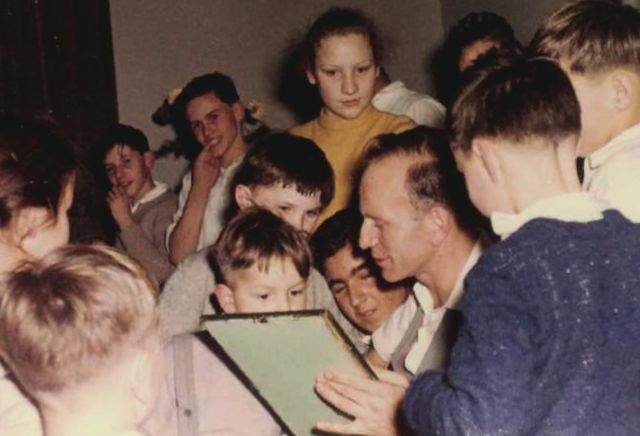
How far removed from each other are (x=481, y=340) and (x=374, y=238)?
106 cm

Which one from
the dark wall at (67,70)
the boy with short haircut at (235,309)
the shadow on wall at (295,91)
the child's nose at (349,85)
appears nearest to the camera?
the boy with short haircut at (235,309)

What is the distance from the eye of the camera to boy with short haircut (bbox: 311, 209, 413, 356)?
3.07 metres

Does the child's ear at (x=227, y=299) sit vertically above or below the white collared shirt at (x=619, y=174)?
below

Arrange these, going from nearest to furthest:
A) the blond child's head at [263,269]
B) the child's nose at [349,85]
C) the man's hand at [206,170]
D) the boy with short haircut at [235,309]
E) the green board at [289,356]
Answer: the green board at [289,356] → the boy with short haircut at [235,309] → the blond child's head at [263,269] → the child's nose at [349,85] → the man's hand at [206,170]

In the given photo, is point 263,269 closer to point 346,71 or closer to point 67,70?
point 346,71

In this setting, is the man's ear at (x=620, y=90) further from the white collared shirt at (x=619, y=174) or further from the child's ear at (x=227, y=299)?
the child's ear at (x=227, y=299)

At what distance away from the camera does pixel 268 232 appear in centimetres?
Answer: 246

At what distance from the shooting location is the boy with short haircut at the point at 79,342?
148cm

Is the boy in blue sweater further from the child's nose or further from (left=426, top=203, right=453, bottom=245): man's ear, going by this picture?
the child's nose

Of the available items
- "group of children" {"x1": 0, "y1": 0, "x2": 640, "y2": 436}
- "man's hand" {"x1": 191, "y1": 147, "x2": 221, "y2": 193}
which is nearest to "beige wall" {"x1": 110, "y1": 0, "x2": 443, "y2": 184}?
"man's hand" {"x1": 191, "y1": 147, "x2": 221, "y2": 193}

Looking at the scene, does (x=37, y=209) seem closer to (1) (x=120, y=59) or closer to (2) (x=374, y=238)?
(2) (x=374, y=238)

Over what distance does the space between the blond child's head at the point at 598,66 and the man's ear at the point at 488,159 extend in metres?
0.57

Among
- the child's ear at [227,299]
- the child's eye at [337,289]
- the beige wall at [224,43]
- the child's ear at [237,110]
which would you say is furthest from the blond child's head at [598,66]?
the beige wall at [224,43]

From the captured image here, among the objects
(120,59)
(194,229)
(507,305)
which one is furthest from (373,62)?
(120,59)
